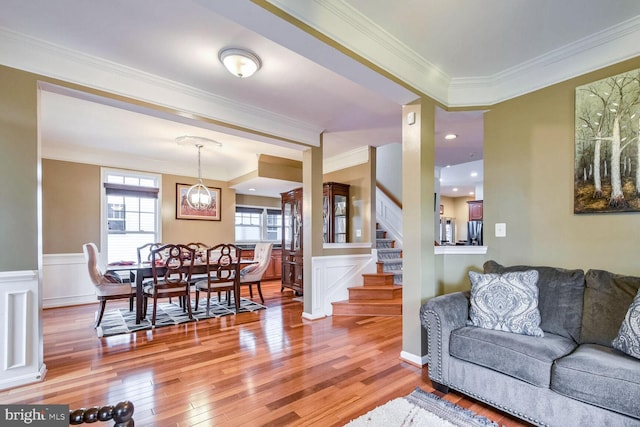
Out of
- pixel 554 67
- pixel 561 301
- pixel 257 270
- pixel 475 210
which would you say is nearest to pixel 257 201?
pixel 257 270

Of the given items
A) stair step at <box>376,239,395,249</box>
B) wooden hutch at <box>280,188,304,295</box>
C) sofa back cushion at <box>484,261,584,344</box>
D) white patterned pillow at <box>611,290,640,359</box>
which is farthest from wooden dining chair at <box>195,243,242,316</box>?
white patterned pillow at <box>611,290,640,359</box>

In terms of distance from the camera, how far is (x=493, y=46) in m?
2.40

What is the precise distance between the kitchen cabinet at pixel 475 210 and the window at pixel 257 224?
726 centimetres

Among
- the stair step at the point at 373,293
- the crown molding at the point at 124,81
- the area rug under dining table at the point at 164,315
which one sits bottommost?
the area rug under dining table at the point at 164,315

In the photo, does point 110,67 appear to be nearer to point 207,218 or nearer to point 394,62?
point 394,62

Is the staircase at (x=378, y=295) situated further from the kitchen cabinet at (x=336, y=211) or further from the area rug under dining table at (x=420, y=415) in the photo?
the area rug under dining table at (x=420, y=415)

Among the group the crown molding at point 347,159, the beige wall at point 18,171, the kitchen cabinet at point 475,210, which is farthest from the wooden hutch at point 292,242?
the kitchen cabinet at point 475,210

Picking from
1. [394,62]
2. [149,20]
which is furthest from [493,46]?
[149,20]

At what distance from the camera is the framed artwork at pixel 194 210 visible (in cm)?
634

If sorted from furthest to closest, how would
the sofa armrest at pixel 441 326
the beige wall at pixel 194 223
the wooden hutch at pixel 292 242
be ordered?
1. the beige wall at pixel 194 223
2. the wooden hutch at pixel 292 242
3. the sofa armrest at pixel 441 326

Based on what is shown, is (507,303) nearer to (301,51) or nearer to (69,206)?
(301,51)

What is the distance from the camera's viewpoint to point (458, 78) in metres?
2.93

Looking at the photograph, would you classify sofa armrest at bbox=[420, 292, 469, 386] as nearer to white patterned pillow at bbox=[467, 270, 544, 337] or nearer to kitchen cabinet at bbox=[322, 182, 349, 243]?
white patterned pillow at bbox=[467, 270, 544, 337]

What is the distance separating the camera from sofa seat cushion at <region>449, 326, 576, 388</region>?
1.73 meters
